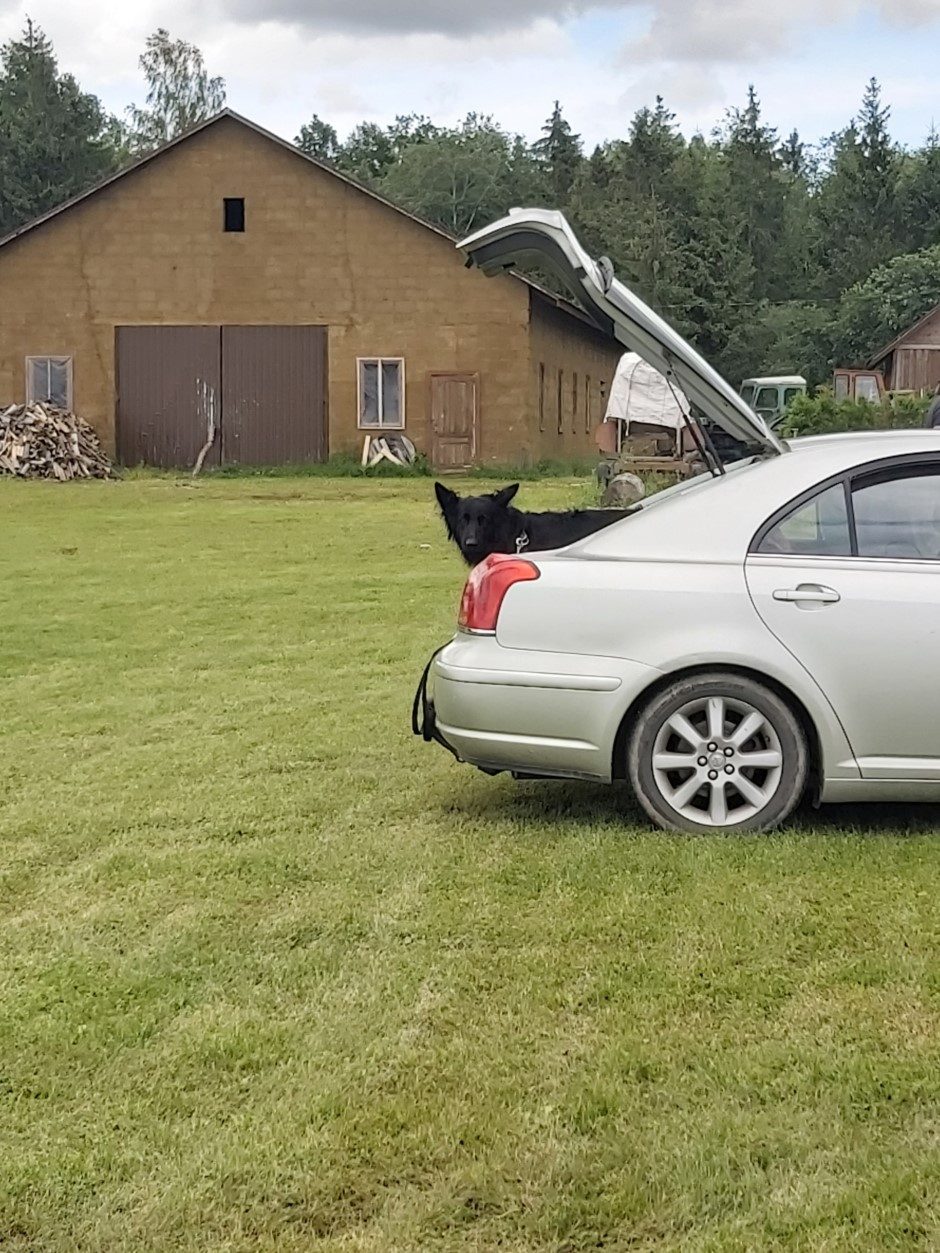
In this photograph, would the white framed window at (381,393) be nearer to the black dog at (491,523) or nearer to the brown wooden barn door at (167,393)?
the brown wooden barn door at (167,393)

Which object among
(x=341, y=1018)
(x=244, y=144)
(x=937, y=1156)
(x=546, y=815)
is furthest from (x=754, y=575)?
(x=244, y=144)

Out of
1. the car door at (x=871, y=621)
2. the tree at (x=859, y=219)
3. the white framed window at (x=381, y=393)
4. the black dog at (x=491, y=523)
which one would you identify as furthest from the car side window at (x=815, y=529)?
the tree at (x=859, y=219)

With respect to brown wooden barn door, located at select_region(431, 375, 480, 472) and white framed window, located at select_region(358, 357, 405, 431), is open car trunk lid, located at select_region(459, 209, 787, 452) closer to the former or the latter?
brown wooden barn door, located at select_region(431, 375, 480, 472)

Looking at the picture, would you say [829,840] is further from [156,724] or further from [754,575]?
[156,724]

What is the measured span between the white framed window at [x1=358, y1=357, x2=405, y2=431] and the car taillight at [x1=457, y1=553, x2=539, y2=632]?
29440 millimetres

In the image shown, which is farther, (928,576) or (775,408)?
(775,408)

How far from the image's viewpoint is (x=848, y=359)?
239 ft

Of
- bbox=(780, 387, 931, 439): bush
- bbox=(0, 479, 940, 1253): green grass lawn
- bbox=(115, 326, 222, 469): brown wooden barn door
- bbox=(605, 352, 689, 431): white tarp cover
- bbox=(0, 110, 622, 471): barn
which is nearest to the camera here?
bbox=(0, 479, 940, 1253): green grass lawn

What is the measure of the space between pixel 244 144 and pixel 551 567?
3076 cm

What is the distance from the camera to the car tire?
6.00 metres

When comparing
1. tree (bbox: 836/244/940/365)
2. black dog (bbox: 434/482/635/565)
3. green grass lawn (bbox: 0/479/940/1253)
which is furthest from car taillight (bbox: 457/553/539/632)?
tree (bbox: 836/244/940/365)

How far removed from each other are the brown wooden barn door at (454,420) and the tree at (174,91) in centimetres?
5048

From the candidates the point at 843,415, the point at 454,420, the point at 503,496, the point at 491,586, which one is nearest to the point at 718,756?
the point at 491,586

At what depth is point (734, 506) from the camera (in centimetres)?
622
